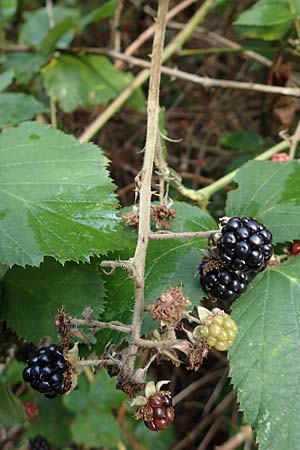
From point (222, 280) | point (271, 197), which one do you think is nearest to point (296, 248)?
point (271, 197)

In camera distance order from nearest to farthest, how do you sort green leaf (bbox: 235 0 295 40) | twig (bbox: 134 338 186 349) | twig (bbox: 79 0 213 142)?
twig (bbox: 134 338 186 349)
green leaf (bbox: 235 0 295 40)
twig (bbox: 79 0 213 142)

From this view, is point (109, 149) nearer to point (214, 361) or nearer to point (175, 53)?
point (175, 53)

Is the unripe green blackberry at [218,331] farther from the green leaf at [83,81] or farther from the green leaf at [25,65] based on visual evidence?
the green leaf at [25,65]

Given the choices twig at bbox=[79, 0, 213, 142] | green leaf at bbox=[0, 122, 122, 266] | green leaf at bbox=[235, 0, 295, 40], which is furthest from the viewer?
twig at bbox=[79, 0, 213, 142]

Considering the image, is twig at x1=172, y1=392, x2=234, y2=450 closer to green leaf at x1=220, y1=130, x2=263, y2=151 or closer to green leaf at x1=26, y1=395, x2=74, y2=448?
green leaf at x1=26, y1=395, x2=74, y2=448

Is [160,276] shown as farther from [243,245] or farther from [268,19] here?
[268,19]

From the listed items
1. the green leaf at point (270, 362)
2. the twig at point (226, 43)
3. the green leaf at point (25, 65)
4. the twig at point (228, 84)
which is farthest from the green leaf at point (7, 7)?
the green leaf at point (270, 362)

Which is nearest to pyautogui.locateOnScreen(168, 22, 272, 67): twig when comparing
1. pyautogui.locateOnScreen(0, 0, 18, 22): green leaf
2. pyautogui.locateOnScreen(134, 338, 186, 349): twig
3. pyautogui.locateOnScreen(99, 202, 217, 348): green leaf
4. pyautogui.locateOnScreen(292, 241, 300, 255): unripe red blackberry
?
pyautogui.locateOnScreen(0, 0, 18, 22): green leaf
